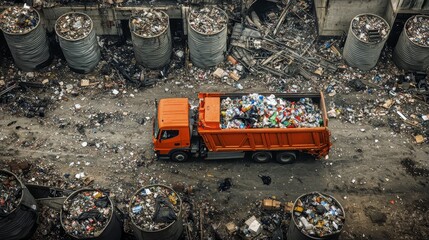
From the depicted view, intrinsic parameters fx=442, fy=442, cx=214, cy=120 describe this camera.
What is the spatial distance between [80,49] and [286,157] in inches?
324

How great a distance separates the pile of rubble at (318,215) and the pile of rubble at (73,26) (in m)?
9.63

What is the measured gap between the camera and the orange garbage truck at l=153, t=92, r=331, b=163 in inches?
520

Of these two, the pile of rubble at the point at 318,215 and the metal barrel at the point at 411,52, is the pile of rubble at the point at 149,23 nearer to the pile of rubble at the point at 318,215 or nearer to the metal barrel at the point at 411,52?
the pile of rubble at the point at 318,215

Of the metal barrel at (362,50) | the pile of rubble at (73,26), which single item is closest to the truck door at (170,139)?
the pile of rubble at (73,26)

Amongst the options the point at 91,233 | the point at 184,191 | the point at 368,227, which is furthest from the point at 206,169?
the point at 368,227

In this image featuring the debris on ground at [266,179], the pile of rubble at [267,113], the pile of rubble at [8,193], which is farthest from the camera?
the debris on ground at [266,179]

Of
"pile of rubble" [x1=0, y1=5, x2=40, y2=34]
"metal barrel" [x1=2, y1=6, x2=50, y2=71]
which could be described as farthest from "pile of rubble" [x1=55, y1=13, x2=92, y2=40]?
"pile of rubble" [x1=0, y1=5, x2=40, y2=34]

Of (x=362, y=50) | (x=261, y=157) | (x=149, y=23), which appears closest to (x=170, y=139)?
(x=261, y=157)

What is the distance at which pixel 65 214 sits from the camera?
1179 cm

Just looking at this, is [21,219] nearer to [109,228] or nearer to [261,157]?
[109,228]

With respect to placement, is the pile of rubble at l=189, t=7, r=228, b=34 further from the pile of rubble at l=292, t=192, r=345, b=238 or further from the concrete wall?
the pile of rubble at l=292, t=192, r=345, b=238

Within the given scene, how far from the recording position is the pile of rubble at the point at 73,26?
1588cm

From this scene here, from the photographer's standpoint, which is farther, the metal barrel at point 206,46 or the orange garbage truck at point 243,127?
the metal barrel at point 206,46

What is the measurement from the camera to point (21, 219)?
474 inches
